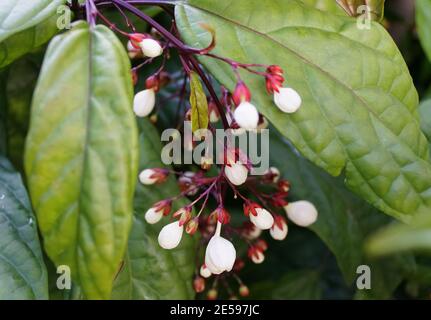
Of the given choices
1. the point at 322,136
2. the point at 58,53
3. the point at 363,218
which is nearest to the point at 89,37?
the point at 58,53

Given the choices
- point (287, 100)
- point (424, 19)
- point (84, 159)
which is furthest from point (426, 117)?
point (84, 159)

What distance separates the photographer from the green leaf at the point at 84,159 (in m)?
0.55

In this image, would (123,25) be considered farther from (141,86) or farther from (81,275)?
(81,275)

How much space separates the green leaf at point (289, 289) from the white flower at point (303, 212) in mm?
296

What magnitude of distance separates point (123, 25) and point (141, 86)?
10cm

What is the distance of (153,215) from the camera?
783 millimetres

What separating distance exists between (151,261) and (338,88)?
331 mm

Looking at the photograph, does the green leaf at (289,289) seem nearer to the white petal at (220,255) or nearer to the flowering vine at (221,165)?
the flowering vine at (221,165)

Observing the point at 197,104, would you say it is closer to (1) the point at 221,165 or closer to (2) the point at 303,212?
(1) the point at 221,165

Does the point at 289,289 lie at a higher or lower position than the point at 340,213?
lower

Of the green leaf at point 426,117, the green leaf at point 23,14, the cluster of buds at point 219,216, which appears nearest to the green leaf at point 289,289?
the cluster of buds at point 219,216
